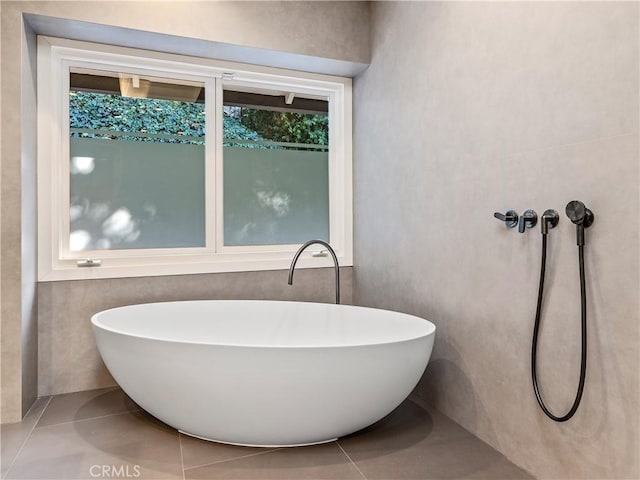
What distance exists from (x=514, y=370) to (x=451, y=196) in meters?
0.86

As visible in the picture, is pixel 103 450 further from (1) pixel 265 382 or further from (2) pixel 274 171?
(2) pixel 274 171

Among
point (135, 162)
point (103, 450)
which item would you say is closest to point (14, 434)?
point (103, 450)

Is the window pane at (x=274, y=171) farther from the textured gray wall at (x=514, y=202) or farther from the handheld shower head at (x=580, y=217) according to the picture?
the handheld shower head at (x=580, y=217)

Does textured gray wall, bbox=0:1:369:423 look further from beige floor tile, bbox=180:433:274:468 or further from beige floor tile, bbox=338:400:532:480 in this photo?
beige floor tile, bbox=338:400:532:480

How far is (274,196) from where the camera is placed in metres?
3.29

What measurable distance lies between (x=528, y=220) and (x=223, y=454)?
1598 millimetres

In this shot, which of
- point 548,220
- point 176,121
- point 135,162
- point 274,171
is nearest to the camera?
point 548,220

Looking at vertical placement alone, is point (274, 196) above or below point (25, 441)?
above

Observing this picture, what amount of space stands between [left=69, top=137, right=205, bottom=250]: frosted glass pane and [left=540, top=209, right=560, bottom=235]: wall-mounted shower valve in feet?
7.06

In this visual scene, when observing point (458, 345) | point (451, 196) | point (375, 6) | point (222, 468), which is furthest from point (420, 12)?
point (222, 468)

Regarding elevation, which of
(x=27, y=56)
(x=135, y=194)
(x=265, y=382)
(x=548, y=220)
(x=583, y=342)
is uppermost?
(x=27, y=56)

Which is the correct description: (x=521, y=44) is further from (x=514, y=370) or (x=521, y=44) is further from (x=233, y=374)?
(x=233, y=374)

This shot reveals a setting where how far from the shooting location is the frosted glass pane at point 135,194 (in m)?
2.84

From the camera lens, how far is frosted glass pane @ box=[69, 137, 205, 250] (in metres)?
2.84
